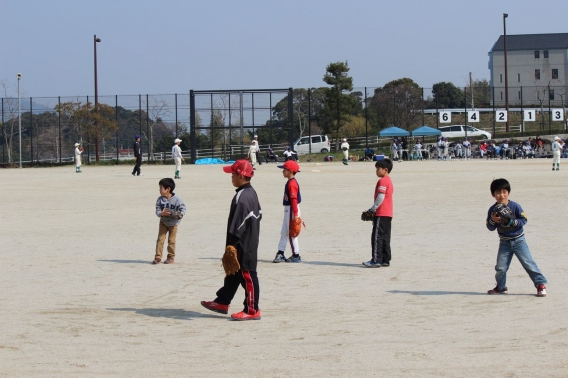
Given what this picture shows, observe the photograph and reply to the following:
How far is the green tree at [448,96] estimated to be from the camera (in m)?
66.7

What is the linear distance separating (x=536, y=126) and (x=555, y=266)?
2211 inches

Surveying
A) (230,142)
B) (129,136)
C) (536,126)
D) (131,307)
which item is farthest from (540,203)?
(536,126)

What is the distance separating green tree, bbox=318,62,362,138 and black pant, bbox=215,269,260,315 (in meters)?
49.6

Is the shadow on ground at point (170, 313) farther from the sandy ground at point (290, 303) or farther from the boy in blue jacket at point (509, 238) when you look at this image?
the boy in blue jacket at point (509, 238)

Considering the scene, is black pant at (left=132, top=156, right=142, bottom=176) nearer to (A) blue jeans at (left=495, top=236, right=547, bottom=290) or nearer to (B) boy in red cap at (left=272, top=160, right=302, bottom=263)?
(B) boy in red cap at (left=272, top=160, right=302, bottom=263)

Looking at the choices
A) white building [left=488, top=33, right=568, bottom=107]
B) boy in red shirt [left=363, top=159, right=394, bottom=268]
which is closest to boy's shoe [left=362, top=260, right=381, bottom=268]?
boy in red shirt [left=363, top=159, right=394, bottom=268]

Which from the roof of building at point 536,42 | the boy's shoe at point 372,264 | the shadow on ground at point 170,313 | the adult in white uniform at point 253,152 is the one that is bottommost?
the shadow on ground at point 170,313

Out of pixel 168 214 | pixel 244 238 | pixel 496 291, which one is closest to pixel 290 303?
pixel 244 238

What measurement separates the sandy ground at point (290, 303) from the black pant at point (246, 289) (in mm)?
184

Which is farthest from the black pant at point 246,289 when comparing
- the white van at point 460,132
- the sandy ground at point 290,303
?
the white van at point 460,132

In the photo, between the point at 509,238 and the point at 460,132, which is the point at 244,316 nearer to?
the point at 509,238

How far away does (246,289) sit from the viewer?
8211 mm

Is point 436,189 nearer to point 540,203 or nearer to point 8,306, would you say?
point 540,203

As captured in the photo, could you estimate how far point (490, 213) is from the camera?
9000mm
